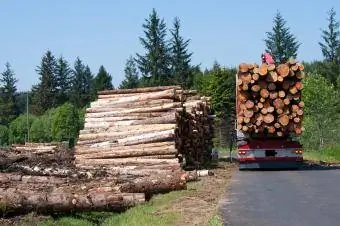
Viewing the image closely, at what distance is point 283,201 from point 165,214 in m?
2.64

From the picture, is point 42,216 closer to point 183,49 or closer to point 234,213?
point 234,213

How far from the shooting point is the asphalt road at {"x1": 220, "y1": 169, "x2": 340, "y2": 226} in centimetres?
1023

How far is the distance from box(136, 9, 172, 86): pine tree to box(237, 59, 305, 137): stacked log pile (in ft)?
184

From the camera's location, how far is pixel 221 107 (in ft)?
235

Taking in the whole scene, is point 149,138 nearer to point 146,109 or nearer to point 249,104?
point 146,109

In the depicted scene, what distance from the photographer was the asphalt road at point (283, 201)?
1023cm

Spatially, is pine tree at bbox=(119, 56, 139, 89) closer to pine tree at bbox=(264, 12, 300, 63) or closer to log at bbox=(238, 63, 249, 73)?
pine tree at bbox=(264, 12, 300, 63)

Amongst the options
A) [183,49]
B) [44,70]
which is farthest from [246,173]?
[44,70]

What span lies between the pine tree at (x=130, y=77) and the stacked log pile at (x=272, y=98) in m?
61.0

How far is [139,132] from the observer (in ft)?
63.1

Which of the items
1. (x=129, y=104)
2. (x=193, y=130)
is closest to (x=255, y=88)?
(x=193, y=130)

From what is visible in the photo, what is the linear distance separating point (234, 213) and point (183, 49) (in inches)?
2800

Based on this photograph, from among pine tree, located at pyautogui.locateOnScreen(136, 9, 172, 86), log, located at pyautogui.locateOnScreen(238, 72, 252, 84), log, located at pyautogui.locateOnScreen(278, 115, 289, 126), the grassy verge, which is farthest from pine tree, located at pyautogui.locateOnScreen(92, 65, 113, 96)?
the grassy verge

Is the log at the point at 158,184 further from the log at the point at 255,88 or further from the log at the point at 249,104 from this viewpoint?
the log at the point at 255,88
